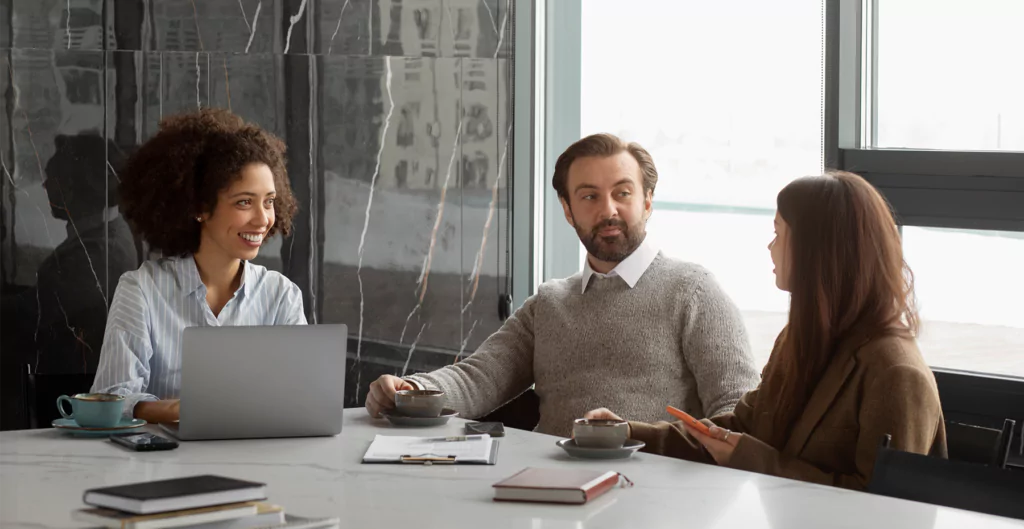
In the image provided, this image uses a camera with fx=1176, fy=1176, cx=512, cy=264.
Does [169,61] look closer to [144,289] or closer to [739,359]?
[144,289]

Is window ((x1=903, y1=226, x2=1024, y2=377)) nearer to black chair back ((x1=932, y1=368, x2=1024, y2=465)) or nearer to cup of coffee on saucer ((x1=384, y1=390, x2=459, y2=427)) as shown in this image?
black chair back ((x1=932, y1=368, x2=1024, y2=465))

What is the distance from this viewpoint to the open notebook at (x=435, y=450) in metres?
2.10

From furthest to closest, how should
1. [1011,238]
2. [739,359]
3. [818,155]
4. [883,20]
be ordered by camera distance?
1. [818,155]
2. [883,20]
3. [1011,238]
4. [739,359]

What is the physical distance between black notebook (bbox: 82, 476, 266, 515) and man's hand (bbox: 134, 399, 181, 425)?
0.80 meters

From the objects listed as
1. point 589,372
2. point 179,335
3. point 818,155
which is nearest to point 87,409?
point 179,335

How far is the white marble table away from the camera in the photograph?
1705 millimetres

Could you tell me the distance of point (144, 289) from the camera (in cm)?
279

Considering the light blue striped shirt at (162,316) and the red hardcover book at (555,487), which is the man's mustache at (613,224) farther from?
the red hardcover book at (555,487)

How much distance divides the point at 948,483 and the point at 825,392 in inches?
16.2

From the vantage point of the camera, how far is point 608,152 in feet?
10.0

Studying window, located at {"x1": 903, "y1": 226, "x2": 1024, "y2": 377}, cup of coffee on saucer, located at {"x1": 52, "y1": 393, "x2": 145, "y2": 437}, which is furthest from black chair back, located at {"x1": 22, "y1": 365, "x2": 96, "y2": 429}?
window, located at {"x1": 903, "y1": 226, "x2": 1024, "y2": 377}

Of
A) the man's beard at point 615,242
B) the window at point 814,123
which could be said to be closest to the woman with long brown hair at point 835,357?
the window at point 814,123

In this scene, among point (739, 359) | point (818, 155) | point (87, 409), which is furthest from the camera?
point (818, 155)

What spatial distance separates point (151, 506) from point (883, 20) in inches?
93.2
